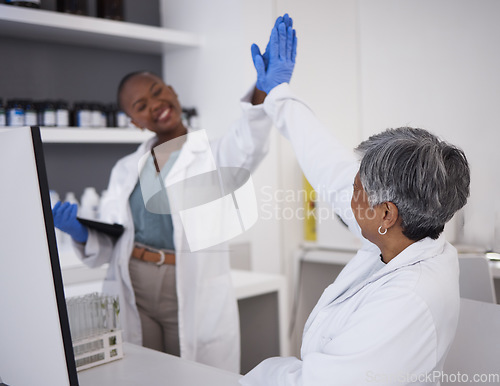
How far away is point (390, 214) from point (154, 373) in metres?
0.58

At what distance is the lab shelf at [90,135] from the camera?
2.09m

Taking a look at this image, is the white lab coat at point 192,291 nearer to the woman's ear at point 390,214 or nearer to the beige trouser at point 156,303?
the beige trouser at point 156,303

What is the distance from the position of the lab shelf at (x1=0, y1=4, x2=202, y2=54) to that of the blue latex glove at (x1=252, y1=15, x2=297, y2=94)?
45.9 inches

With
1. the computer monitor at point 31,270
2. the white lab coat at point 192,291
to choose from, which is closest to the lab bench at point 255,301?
the white lab coat at point 192,291

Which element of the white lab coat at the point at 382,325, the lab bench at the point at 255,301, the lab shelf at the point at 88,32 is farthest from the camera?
the lab shelf at the point at 88,32

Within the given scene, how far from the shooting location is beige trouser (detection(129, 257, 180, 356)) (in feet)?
5.27

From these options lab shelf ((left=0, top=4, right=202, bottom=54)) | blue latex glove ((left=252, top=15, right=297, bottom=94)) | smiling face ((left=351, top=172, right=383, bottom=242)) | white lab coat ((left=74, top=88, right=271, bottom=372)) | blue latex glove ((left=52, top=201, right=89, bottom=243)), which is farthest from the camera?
lab shelf ((left=0, top=4, right=202, bottom=54))

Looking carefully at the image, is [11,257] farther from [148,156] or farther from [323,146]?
[148,156]

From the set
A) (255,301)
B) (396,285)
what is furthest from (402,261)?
(255,301)

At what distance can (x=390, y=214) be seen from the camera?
84cm

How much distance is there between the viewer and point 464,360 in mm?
1021

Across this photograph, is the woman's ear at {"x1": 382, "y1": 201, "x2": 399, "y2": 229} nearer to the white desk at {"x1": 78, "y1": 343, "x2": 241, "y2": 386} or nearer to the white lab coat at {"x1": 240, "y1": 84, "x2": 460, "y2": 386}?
the white lab coat at {"x1": 240, "y1": 84, "x2": 460, "y2": 386}

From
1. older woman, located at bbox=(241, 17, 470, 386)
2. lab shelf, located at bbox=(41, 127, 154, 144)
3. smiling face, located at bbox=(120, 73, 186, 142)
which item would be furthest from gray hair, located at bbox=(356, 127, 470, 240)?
lab shelf, located at bbox=(41, 127, 154, 144)

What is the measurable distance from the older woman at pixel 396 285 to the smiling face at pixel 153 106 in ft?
2.79
